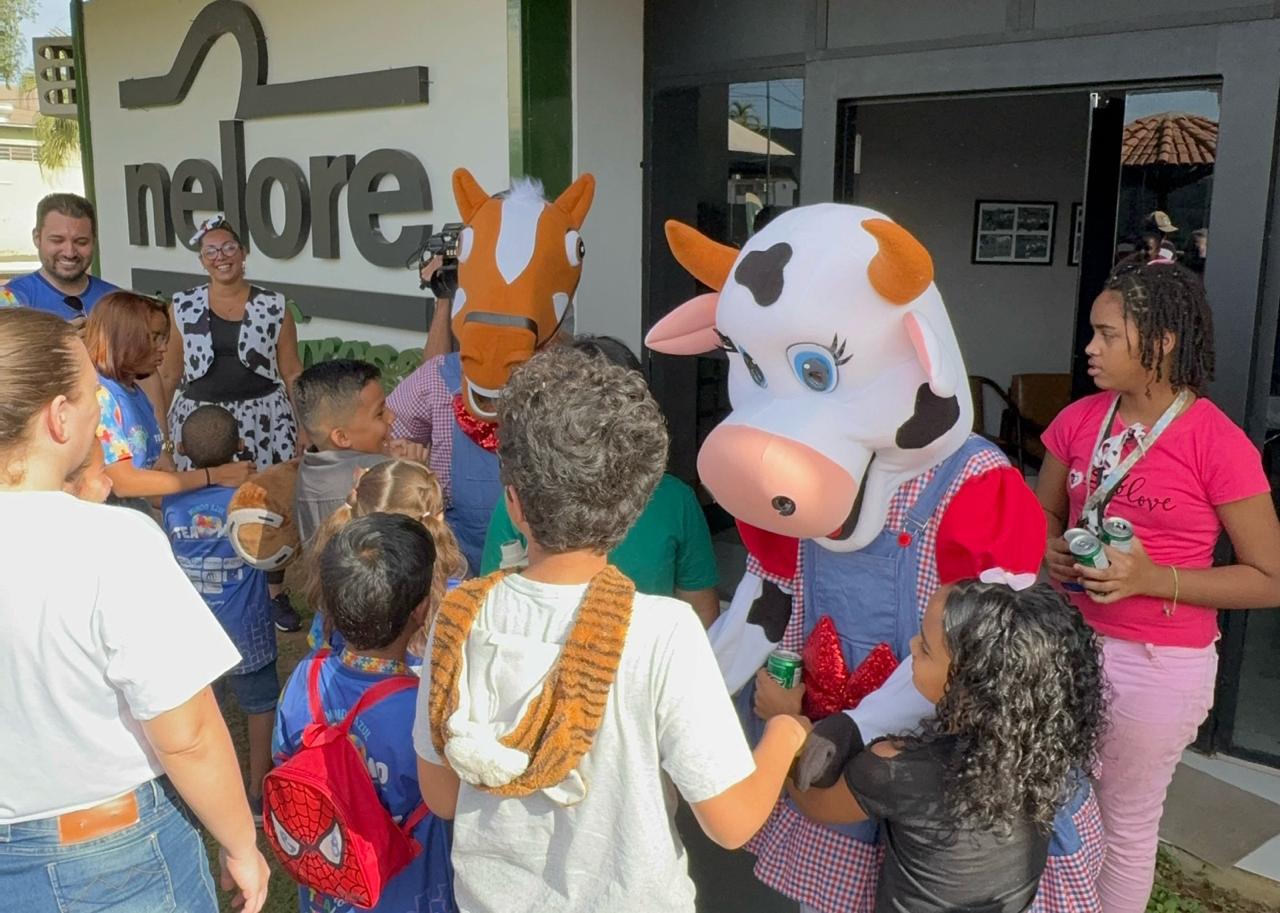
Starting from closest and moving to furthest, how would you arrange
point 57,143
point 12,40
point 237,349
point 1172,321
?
point 1172,321 → point 237,349 → point 57,143 → point 12,40

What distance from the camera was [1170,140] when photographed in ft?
11.9

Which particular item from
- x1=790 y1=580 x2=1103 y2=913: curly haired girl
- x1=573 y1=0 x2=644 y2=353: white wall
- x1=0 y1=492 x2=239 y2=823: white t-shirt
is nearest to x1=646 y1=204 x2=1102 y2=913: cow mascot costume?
x1=790 y1=580 x2=1103 y2=913: curly haired girl

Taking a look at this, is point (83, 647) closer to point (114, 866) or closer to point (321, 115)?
point (114, 866)

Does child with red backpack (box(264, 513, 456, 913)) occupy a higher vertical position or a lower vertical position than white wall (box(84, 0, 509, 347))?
lower

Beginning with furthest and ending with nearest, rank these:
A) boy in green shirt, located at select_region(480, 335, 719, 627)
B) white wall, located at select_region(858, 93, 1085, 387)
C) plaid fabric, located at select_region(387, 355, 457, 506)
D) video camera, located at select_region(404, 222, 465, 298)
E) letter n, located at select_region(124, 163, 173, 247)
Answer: white wall, located at select_region(858, 93, 1085, 387)
letter n, located at select_region(124, 163, 173, 247)
video camera, located at select_region(404, 222, 465, 298)
plaid fabric, located at select_region(387, 355, 457, 506)
boy in green shirt, located at select_region(480, 335, 719, 627)

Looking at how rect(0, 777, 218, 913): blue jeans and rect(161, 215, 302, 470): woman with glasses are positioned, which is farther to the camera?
rect(161, 215, 302, 470): woman with glasses

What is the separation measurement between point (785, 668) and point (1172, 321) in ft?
3.88

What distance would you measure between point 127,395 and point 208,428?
27 centimetres

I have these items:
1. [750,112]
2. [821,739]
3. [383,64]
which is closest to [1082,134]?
[750,112]

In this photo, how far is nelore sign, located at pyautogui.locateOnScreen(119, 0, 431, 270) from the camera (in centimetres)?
546

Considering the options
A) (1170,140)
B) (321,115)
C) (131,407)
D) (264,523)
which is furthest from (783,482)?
(321,115)

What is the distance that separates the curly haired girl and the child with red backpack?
0.72m

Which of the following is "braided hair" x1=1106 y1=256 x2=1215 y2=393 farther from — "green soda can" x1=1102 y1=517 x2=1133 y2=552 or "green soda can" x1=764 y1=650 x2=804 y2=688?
"green soda can" x1=764 y1=650 x2=804 y2=688

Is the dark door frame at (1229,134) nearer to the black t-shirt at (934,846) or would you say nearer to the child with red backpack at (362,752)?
the black t-shirt at (934,846)
